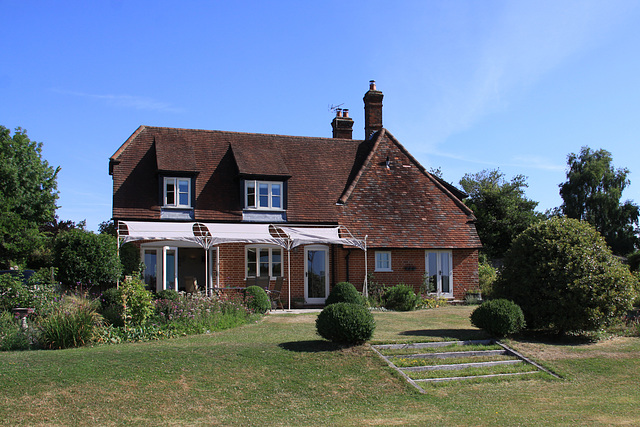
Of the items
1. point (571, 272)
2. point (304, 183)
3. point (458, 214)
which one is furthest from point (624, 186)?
point (571, 272)

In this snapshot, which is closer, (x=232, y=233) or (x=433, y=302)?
(x=232, y=233)

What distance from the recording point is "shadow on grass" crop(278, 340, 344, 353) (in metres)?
11.2

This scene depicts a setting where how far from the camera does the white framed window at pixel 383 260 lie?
2264 cm

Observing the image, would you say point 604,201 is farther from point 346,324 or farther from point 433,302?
point 346,324

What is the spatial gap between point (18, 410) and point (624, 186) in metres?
52.1

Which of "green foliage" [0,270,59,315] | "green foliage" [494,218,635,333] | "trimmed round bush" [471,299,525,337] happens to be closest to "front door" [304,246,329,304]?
"green foliage" [494,218,635,333]

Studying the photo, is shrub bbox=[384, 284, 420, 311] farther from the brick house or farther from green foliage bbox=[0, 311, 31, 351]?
green foliage bbox=[0, 311, 31, 351]

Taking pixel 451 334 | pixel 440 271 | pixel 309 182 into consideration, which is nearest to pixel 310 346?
pixel 451 334

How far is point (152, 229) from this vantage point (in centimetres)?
1905

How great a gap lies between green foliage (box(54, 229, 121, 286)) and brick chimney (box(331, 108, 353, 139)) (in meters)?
14.7

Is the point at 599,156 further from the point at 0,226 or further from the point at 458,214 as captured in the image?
the point at 0,226

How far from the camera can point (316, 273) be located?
2278 centimetres

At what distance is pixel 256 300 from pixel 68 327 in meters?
6.74

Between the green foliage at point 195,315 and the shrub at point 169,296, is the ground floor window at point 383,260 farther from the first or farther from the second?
the shrub at point 169,296
